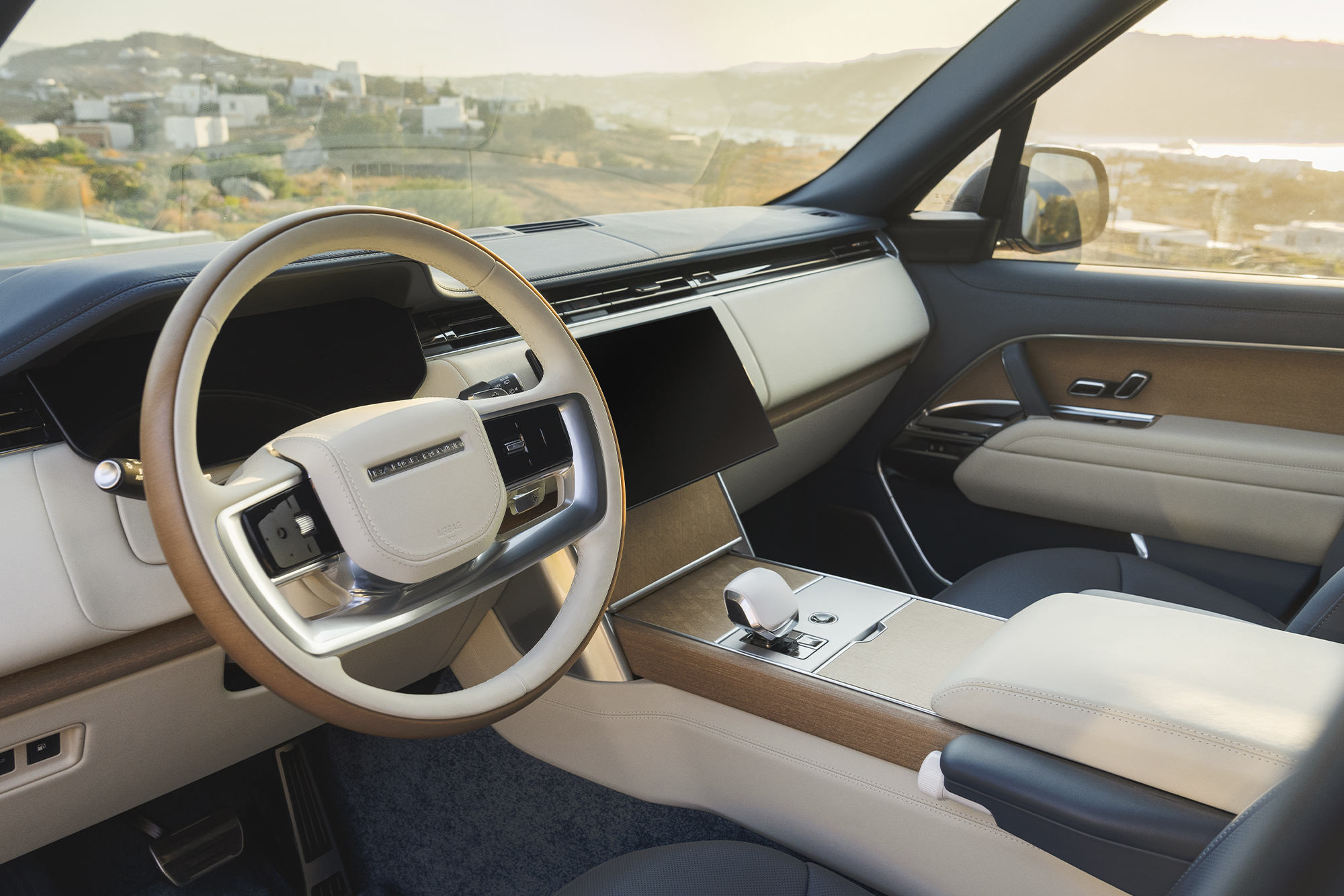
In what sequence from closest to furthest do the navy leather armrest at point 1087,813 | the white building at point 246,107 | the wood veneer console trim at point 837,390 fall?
the navy leather armrest at point 1087,813 → the wood veneer console trim at point 837,390 → the white building at point 246,107

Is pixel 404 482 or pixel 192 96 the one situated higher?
pixel 192 96

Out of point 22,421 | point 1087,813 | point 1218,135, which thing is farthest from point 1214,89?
point 22,421

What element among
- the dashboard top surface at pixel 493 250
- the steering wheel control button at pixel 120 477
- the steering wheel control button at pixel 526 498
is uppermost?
the dashboard top surface at pixel 493 250

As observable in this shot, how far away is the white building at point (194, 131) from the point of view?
2.52 metres

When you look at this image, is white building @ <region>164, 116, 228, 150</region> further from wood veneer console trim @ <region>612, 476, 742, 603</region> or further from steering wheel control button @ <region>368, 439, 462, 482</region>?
steering wheel control button @ <region>368, 439, 462, 482</region>

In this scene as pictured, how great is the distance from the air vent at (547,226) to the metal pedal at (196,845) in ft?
3.70

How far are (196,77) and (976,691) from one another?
276 cm

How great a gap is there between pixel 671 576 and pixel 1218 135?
1.38 metres

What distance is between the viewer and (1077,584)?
4.92ft

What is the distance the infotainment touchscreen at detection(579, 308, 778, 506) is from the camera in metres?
1.30

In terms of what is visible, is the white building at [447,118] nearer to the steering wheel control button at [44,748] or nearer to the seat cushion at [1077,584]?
the seat cushion at [1077,584]

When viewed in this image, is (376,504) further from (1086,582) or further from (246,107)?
(246,107)

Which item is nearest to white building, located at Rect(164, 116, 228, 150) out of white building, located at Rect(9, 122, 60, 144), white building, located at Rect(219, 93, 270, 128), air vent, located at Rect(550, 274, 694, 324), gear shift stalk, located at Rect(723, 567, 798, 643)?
white building, located at Rect(219, 93, 270, 128)

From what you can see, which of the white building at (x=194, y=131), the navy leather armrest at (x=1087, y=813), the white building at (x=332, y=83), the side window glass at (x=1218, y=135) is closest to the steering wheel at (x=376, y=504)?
the navy leather armrest at (x=1087, y=813)
